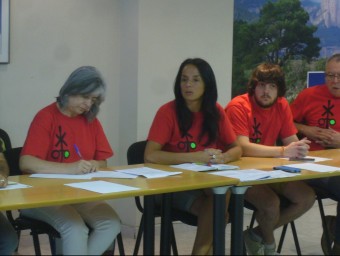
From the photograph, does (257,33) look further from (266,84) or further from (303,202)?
(303,202)

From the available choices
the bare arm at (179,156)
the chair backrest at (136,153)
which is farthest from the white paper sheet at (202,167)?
the chair backrest at (136,153)

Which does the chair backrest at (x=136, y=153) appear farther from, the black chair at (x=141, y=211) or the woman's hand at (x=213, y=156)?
the woman's hand at (x=213, y=156)

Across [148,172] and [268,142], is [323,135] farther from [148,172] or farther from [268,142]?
[148,172]

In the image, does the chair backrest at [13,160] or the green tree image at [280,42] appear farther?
the green tree image at [280,42]

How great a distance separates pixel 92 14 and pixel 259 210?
1.82m

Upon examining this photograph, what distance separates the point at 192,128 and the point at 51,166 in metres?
0.87

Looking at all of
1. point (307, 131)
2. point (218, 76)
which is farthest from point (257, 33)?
point (307, 131)

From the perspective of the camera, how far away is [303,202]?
3449 millimetres

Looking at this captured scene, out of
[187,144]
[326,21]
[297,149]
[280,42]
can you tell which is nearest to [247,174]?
[187,144]

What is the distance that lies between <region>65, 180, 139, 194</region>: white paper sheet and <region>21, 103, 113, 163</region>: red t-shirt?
433 millimetres

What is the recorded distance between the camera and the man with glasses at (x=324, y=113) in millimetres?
3898

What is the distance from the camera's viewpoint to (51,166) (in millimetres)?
2822

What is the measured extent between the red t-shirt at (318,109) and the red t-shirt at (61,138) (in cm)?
155

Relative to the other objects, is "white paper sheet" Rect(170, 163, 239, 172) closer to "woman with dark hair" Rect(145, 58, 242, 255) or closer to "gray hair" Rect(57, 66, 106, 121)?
"woman with dark hair" Rect(145, 58, 242, 255)
